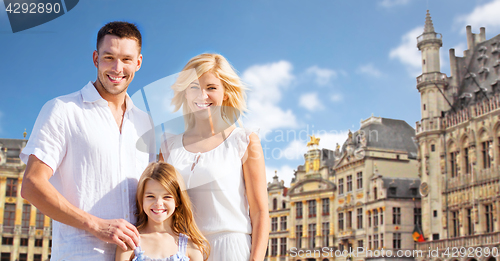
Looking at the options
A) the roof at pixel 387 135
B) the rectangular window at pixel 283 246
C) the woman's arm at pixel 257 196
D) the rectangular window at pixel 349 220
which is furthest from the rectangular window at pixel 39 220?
the woman's arm at pixel 257 196

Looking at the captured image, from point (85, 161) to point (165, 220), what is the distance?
21.6 inches

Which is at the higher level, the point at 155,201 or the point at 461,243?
the point at 155,201

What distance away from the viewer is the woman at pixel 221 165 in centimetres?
293

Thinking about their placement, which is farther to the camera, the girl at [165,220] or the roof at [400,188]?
the roof at [400,188]

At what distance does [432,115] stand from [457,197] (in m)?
4.96

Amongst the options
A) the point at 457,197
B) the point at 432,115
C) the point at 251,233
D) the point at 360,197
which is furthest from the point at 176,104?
the point at 360,197

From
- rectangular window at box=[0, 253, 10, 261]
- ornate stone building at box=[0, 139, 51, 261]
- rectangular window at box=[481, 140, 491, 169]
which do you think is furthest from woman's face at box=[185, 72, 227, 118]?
rectangular window at box=[0, 253, 10, 261]

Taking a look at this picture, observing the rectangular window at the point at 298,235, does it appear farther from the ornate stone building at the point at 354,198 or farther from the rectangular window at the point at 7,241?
the rectangular window at the point at 7,241

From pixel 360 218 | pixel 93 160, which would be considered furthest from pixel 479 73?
pixel 93 160

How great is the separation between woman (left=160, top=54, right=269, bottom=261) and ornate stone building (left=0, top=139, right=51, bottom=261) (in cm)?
3565

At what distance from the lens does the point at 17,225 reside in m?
35.5

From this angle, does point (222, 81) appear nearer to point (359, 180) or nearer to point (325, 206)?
point (359, 180)

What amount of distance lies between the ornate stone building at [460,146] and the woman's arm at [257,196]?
72.6 feet

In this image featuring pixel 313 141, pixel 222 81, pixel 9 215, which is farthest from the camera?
pixel 313 141
